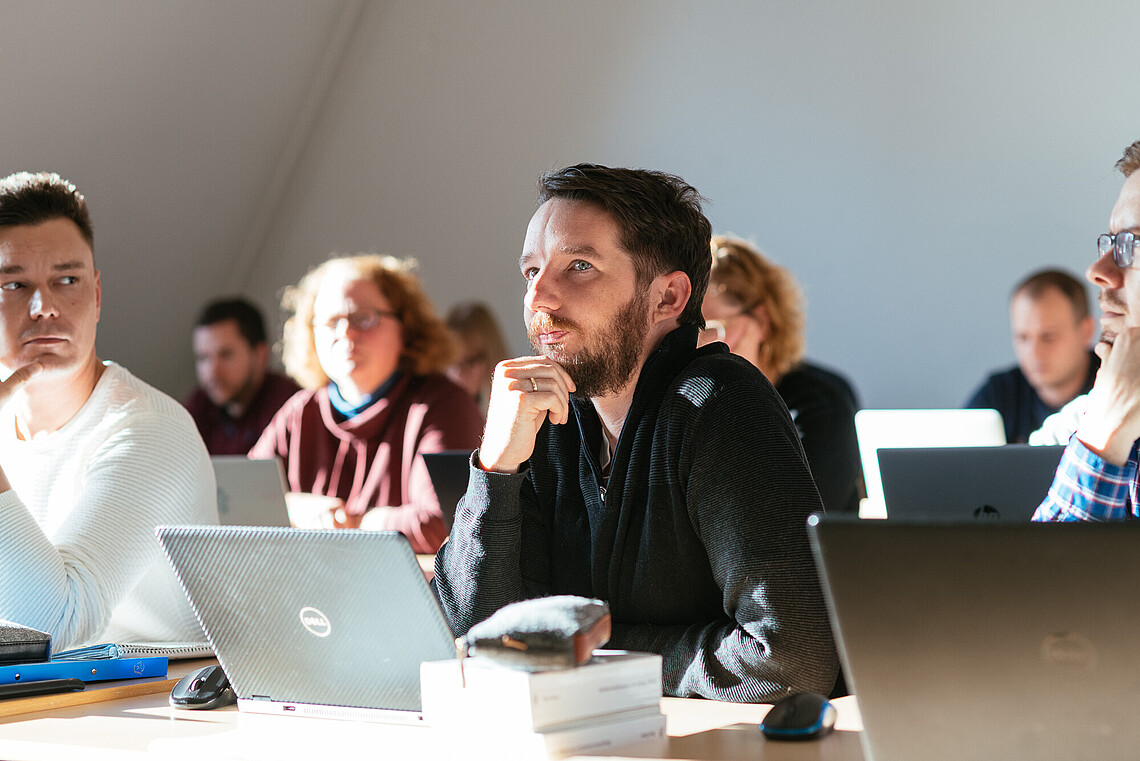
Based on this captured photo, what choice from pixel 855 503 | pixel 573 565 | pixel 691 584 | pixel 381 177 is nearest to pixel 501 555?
pixel 573 565

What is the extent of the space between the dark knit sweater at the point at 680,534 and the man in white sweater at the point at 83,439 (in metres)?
0.52

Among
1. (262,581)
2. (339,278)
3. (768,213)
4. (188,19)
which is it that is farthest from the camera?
(768,213)

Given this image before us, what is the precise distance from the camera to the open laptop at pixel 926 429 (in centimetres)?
264

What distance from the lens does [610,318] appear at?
1.74 metres

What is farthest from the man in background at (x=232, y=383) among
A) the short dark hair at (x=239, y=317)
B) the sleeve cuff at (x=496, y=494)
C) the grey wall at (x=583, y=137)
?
the sleeve cuff at (x=496, y=494)

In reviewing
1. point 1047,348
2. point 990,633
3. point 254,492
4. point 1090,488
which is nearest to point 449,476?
point 254,492

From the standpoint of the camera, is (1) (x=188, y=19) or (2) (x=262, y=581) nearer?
(2) (x=262, y=581)

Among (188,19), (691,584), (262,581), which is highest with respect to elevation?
(188,19)

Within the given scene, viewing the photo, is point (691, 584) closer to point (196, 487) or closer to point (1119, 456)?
point (1119, 456)

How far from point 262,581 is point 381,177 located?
15.1 feet

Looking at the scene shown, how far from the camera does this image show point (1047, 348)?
4184mm

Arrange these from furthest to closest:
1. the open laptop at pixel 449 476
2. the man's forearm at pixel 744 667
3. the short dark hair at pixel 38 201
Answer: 1. the open laptop at pixel 449 476
2. the short dark hair at pixel 38 201
3. the man's forearm at pixel 744 667

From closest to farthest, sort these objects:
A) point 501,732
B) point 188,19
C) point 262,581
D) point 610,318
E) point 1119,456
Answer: point 501,732
point 262,581
point 1119,456
point 610,318
point 188,19

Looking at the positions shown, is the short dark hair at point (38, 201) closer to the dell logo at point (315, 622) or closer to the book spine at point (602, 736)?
the dell logo at point (315, 622)
